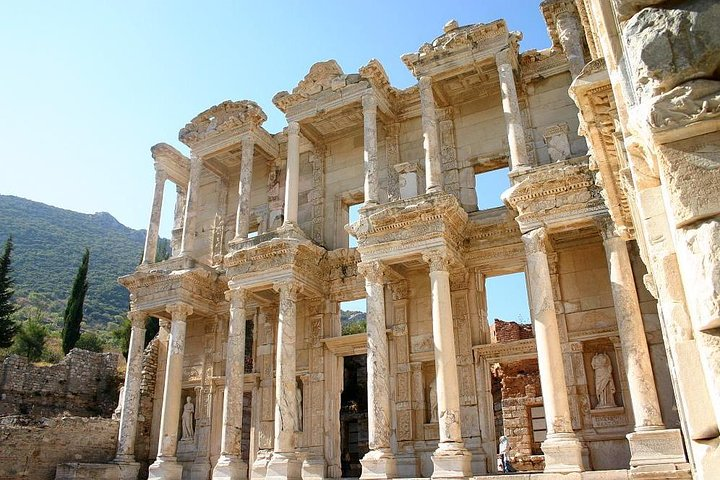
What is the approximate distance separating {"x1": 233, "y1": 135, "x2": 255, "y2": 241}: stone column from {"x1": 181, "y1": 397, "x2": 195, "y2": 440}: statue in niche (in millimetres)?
5162

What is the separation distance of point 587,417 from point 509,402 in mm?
7659

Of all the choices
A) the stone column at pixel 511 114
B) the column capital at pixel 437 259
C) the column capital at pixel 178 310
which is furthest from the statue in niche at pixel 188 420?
the stone column at pixel 511 114

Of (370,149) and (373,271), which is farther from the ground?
(370,149)

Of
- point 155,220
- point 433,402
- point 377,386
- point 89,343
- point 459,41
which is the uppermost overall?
point 459,41

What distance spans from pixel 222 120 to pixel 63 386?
10963mm

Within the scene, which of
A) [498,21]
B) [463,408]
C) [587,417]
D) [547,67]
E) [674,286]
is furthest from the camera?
[547,67]

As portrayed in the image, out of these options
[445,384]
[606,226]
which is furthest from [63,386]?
[606,226]

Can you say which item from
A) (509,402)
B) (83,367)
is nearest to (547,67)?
(509,402)

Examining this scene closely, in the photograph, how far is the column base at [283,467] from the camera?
43.2ft

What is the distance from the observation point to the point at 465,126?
53.4 feet

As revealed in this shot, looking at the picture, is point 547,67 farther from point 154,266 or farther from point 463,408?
point 154,266

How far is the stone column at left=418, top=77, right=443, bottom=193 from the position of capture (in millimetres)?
13891

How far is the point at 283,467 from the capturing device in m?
13.2

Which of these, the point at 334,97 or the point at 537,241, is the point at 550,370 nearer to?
the point at 537,241
